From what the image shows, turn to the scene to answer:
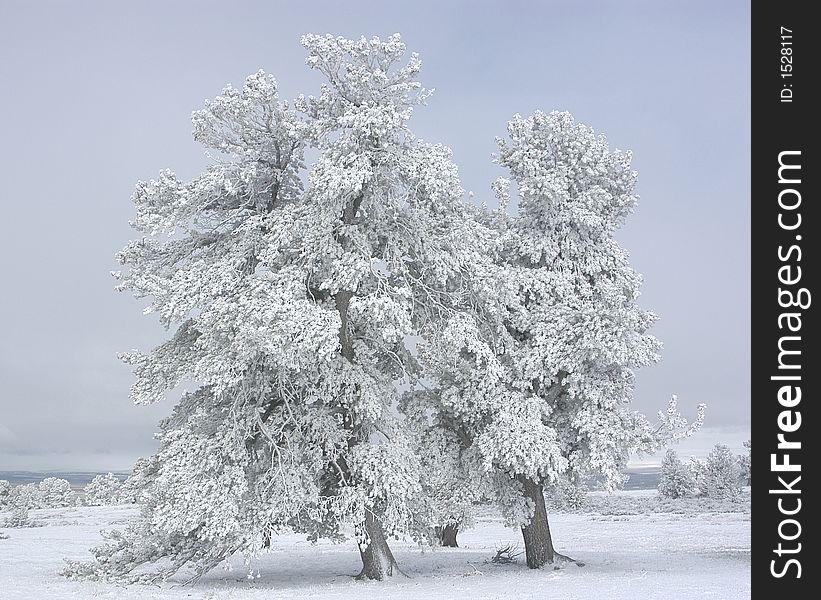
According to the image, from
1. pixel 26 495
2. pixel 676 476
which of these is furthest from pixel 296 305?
pixel 676 476

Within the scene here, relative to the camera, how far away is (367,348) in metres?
21.0

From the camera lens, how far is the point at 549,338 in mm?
21609

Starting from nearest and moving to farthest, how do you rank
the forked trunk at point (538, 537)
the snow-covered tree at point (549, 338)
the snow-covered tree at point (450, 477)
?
the snow-covered tree at point (549, 338)
the snow-covered tree at point (450, 477)
the forked trunk at point (538, 537)

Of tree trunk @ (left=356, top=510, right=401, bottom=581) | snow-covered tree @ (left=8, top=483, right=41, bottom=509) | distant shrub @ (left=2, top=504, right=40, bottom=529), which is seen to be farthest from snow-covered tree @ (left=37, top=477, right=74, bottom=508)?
tree trunk @ (left=356, top=510, right=401, bottom=581)

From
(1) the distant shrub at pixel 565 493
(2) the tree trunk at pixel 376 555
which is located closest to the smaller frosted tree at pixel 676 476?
(1) the distant shrub at pixel 565 493

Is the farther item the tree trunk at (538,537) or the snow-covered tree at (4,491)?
the snow-covered tree at (4,491)

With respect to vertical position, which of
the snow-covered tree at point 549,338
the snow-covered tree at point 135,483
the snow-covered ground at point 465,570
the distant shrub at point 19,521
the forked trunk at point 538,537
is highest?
the snow-covered tree at point 549,338

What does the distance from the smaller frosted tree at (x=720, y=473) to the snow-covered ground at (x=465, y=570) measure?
14054mm

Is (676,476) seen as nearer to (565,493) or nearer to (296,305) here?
(565,493)

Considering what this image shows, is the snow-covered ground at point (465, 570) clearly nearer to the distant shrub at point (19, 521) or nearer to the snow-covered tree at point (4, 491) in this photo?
the distant shrub at point (19, 521)

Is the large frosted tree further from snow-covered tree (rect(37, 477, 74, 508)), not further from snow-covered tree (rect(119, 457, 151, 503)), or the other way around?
snow-covered tree (rect(37, 477, 74, 508))

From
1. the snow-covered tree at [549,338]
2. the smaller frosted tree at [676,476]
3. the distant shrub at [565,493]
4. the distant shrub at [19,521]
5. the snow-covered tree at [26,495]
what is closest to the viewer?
the snow-covered tree at [549,338]

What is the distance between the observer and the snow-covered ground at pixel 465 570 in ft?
61.6
